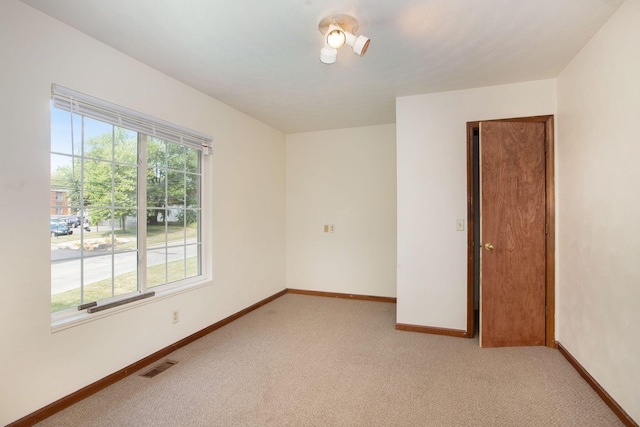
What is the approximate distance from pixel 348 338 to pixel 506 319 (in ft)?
4.92

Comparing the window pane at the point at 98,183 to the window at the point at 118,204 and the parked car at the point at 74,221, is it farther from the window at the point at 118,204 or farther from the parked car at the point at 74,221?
the parked car at the point at 74,221

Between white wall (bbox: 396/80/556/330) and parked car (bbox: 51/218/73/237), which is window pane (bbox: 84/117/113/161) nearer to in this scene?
parked car (bbox: 51/218/73/237)

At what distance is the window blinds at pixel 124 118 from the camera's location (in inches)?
80.6

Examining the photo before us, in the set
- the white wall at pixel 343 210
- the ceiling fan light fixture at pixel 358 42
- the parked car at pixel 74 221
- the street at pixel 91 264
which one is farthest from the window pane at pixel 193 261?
the ceiling fan light fixture at pixel 358 42

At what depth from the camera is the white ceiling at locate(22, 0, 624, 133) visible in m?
1.84

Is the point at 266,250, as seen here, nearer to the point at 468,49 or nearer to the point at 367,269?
the point at 367,269

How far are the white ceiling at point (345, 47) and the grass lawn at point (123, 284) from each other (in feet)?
5.79

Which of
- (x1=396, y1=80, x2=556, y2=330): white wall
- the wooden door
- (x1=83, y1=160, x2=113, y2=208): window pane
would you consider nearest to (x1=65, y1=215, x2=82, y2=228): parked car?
(x1=83, y1=160, x2=113, y2=208): window pane


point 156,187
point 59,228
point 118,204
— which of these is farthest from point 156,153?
point 59,228

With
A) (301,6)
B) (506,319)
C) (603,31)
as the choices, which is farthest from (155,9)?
(506,319)

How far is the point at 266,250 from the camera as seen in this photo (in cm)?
438

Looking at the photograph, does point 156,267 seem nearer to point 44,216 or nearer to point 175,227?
point 175,227

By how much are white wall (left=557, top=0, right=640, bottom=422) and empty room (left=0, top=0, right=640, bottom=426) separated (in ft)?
0.06

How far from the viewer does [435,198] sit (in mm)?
3254
